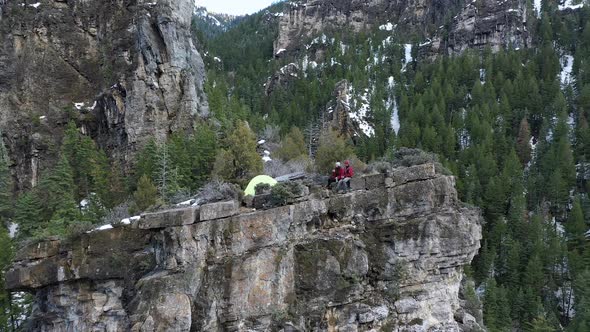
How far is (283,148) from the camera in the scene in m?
46.3

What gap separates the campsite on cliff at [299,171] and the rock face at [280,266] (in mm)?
79

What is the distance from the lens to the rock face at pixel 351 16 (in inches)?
5059

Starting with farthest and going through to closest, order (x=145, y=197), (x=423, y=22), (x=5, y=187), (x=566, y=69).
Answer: (x=423, y=22) → (x=566, y=69) → (x=5, y=187) → (x=145, y=197)

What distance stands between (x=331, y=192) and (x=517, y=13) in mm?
102870

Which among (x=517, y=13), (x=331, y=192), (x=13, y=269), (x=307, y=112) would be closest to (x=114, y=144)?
(x=13, y=269)

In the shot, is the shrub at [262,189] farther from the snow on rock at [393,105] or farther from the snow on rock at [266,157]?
the snow on rock at [393,105]

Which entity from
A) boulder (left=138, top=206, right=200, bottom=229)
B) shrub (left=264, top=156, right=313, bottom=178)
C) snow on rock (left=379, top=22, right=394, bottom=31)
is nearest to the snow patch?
shrub (left=264, top=156, right=313, bottom=178)

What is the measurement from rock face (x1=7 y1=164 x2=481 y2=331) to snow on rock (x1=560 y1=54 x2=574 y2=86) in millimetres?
73504

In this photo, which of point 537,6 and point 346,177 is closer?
point 346,177

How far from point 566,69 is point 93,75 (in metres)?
80.8

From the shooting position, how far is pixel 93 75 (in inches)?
2083

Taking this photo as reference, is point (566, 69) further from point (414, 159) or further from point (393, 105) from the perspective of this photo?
point (414, 159)

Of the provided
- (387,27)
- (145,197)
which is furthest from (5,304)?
(387,27)

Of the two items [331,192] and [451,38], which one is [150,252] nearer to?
[331,192]
